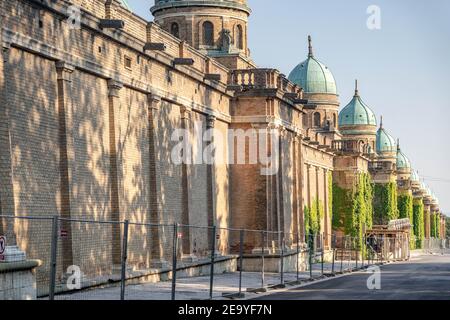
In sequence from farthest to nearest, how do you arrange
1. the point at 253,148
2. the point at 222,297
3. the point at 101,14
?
the point at 253,148, the point at 101,14, the point at 222,297

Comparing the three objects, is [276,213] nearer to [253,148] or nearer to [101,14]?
[253,148]

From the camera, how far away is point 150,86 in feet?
124

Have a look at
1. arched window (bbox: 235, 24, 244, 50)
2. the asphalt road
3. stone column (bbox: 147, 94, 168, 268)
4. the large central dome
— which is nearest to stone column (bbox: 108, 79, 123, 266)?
stone column (bbox: 147, 94, 168, 268)

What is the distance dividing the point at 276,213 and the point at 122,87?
17134 mm

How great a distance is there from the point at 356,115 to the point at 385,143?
22.0 meters

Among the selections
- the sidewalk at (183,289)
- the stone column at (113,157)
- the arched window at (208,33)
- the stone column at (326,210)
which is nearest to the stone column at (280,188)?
the sidewalk at (183,289)

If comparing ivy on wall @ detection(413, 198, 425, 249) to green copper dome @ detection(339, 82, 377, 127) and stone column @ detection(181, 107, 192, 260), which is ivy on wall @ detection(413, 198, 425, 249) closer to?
green copper dome @ detection(339, 82, 377, 127)

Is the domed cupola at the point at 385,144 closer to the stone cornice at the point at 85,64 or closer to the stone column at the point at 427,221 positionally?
the stone column at the point at 427,221

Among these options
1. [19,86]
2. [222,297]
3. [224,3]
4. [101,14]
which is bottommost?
[222,297]

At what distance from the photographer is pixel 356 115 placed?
4857 inches

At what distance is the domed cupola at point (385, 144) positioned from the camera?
470 feet
